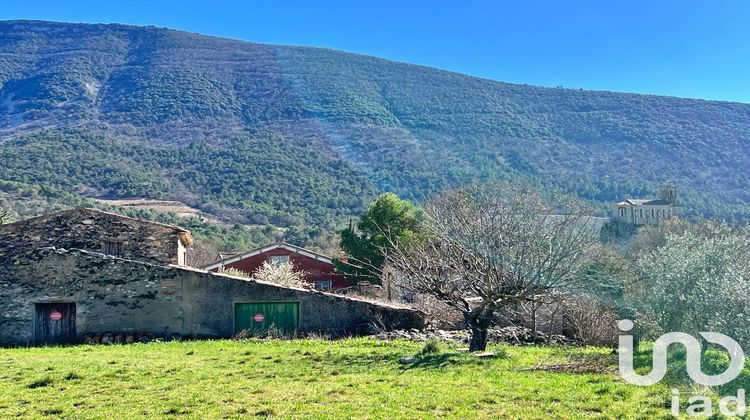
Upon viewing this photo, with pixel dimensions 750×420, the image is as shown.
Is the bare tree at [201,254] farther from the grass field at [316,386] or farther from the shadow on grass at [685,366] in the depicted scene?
the shadow on grass at [685,366]

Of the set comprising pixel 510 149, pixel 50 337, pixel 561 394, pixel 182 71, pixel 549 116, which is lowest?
pixel 50 337

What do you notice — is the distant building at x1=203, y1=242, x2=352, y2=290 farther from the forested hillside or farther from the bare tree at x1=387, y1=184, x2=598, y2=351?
the forested hillside

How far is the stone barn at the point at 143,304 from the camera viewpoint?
825 inches

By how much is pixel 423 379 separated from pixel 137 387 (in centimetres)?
512

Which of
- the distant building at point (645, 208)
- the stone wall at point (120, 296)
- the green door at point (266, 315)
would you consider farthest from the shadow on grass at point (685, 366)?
the distant building at point (645, 208)

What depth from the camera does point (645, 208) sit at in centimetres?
6278

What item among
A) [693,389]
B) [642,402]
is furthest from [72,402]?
[693,389]

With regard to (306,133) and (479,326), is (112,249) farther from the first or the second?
(306,133)

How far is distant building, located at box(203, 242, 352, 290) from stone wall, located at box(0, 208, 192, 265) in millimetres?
14206

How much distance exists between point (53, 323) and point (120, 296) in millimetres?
2362

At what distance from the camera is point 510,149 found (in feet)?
287

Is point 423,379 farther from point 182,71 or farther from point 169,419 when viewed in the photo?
point 182,71

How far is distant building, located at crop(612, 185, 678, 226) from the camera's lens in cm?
6153

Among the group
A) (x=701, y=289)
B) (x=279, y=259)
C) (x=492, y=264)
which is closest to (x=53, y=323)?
(x=492, y=264)
